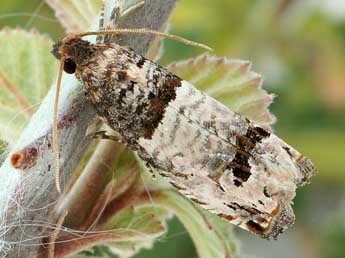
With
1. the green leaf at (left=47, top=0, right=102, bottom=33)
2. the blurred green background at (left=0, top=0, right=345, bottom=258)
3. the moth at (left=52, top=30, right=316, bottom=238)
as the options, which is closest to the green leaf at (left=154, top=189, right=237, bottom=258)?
the moth at (left=52, top=30, right=316, bottom=238)

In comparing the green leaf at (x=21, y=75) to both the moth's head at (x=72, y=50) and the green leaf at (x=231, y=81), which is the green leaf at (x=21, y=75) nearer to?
the moth's head at (x=72, y=50)

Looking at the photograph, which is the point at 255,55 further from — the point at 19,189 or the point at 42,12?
the point at 19,189

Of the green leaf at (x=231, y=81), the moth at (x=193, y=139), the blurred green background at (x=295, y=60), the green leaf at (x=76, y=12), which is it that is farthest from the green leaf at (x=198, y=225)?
the blurred green background at (x=295, y=60)

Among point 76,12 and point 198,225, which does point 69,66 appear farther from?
point 198,225

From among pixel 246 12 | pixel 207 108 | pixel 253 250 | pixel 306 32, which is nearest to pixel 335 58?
pixel 306 32

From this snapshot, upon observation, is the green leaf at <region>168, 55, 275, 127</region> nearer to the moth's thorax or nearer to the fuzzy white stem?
the moth's thorax

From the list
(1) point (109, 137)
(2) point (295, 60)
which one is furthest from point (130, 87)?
(2) point (295, 60)
